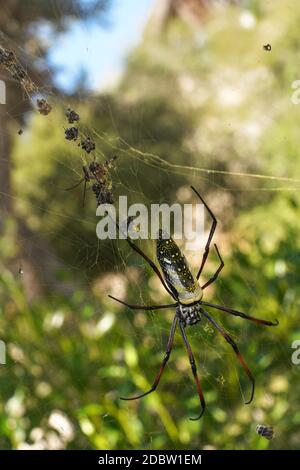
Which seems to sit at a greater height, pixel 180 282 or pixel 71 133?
pixel 71 133

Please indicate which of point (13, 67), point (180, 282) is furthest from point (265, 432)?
point (13, 67)

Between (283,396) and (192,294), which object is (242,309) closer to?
(283,396)

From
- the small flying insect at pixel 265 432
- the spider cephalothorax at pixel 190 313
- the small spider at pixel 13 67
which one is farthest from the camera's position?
the small flying insect at pixel 265 432

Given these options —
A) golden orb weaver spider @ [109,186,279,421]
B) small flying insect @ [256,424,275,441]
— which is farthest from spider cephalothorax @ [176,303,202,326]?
small flying insect @ [256,424,275,441]

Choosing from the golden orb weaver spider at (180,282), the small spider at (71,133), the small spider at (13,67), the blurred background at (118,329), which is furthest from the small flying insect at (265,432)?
the small spider at (13,67)

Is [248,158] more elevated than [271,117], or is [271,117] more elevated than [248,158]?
[271,117]

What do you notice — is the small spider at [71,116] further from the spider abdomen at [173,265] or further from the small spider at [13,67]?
the spider abdomen at [173,265]

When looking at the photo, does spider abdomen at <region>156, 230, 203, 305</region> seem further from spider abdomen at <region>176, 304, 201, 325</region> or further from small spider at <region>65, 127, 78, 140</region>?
small spider at <region>65, 127, 78, 140</region>

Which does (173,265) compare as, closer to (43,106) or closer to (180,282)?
(180,282)

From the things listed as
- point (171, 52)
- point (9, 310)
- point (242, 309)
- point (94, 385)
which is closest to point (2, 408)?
point (94, 385)

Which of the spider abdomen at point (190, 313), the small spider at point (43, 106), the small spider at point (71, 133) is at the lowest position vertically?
the spider abdomen at point (190, 313)

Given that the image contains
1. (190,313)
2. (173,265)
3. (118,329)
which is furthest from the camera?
(118,329)
